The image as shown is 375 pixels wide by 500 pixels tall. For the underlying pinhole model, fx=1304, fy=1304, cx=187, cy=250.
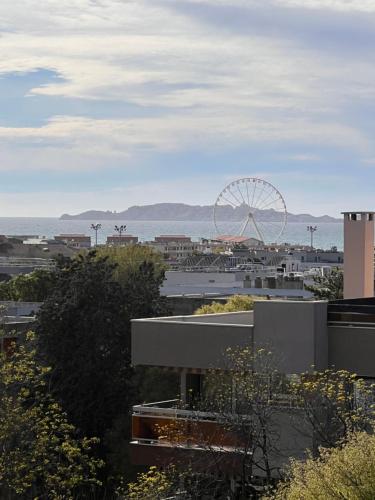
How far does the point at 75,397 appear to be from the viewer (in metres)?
39.8

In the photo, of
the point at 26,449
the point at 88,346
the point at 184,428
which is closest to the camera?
the point at 184,428

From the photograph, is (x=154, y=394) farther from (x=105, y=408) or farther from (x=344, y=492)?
Answer: (x=344, y=492)

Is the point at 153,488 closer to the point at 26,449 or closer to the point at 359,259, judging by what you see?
the point at 26,449

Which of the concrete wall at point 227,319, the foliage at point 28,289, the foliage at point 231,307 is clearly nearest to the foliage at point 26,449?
the concrete wall at point 227,319

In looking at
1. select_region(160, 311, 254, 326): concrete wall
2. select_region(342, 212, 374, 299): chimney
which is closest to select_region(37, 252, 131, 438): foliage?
select_region(160, 311, 254, 326): concrete wall

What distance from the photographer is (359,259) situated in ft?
148

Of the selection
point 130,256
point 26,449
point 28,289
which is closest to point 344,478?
point 26,449

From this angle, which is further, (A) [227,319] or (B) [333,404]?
(A) [227,319]

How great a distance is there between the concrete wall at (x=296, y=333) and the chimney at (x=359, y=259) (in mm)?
16827

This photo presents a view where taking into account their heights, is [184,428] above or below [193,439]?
above

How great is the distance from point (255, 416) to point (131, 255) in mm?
65306

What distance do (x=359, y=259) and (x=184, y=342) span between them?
16.4 metres

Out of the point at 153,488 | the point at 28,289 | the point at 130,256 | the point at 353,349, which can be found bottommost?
the point at 153,488

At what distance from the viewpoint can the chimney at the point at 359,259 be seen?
4510cm
